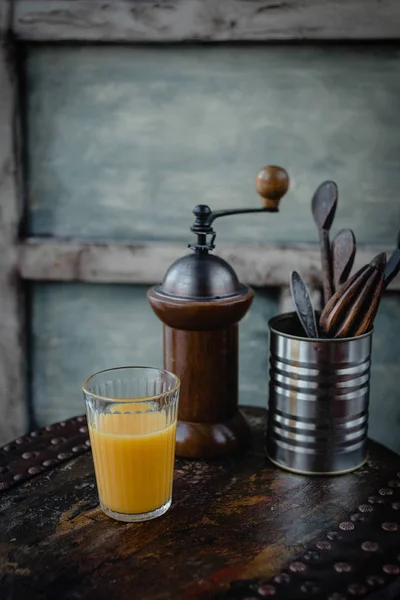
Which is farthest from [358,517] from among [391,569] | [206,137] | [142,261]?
[206,137]

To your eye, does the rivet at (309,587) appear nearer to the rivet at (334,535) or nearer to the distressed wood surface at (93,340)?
the rivet at (334,535)

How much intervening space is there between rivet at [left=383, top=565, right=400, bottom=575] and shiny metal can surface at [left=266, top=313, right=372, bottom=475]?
0.87ft

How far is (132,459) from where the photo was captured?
995 mm

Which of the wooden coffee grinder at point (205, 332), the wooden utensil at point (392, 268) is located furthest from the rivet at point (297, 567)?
the wooden utensil at point (392, 268)

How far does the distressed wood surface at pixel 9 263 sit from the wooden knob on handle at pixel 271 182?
2.56 ft

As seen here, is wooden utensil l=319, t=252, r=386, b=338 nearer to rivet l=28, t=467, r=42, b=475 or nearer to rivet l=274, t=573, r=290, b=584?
rivet l=274, t=573, r=290, b=584

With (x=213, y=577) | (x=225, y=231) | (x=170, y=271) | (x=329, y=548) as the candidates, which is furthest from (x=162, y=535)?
(x=225, y=231)

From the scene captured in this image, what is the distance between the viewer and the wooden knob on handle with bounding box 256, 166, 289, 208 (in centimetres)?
121

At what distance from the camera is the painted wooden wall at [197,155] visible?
158 cm

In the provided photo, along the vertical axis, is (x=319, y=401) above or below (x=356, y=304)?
below

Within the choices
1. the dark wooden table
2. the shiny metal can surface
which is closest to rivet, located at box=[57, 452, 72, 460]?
the dark wooden table

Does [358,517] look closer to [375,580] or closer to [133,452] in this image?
[375,580]

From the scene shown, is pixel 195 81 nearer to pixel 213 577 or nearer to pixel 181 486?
pixel 181 486

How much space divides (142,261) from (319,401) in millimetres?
728
